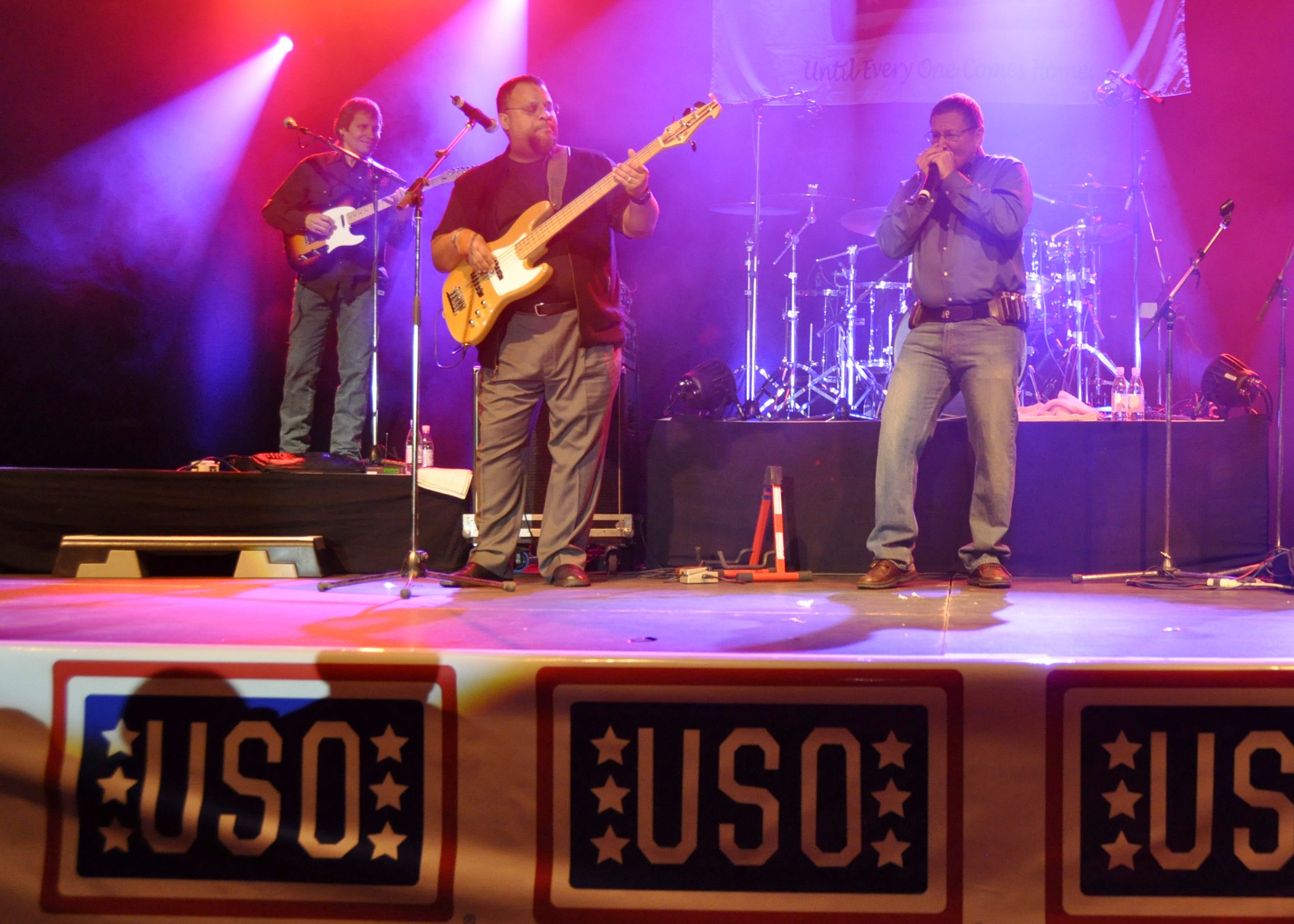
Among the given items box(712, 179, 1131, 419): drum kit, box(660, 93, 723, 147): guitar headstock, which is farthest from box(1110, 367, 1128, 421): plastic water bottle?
box(660, 93, 723, 147): guitar headstock

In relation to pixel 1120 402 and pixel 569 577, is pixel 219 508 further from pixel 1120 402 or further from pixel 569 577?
pixel 1120 402

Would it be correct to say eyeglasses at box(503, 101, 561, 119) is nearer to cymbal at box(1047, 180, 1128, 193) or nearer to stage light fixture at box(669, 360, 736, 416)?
stage light fixture at box(669, 360, 736, 416)

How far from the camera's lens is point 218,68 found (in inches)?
259

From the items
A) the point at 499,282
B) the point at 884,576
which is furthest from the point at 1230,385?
the point at 499,282

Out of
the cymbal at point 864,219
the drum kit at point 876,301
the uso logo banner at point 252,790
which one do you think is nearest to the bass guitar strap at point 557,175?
the drum kit at point 876,301

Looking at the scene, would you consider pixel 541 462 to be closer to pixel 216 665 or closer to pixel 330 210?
pixel 330 210

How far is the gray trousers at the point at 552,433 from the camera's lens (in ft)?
13.4

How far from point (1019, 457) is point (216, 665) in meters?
3.71

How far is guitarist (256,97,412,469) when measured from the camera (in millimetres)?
5641

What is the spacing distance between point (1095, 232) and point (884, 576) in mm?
3856

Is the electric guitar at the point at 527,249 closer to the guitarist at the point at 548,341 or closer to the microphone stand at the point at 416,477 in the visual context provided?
the guitarist at the point at 548,341

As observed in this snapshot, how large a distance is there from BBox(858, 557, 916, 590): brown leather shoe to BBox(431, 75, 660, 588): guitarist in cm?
115

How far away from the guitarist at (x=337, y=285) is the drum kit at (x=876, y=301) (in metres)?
2.37

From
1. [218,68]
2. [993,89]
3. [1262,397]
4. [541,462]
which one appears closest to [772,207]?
[993,89]
